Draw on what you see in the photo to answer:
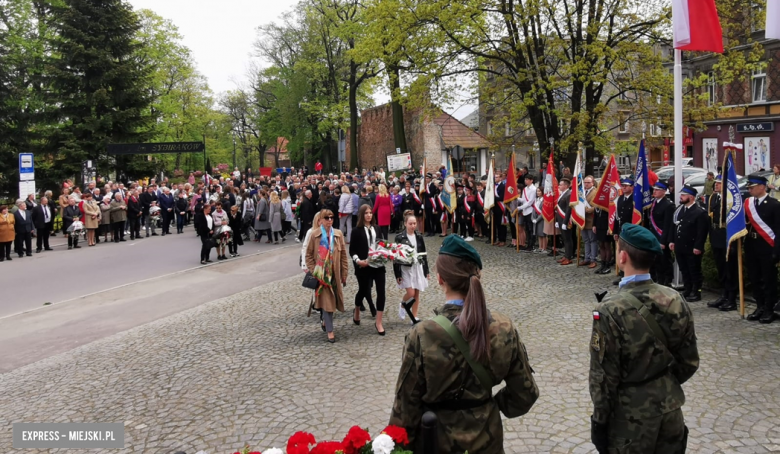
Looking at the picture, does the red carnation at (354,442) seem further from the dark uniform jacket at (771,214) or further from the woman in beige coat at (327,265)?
the dark uniform jacket at (771,214)

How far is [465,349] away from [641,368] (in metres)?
1.27

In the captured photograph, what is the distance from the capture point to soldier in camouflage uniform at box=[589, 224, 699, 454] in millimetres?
3557

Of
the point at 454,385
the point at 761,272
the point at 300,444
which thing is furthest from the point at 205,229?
the point at 454,385

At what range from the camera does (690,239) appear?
420 inches

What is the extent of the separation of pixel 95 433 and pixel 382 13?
1708cm

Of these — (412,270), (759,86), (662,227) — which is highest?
(759,86)

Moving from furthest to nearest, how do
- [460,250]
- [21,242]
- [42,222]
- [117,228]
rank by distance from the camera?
1. [117,228]
2. [42,222]
3. [21,242]
4. [460,250]

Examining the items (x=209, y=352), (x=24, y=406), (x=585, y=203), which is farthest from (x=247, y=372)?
(x=585, y=203)

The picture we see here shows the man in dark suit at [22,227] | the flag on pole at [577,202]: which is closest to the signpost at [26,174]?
the man in dark suit at [22,227]

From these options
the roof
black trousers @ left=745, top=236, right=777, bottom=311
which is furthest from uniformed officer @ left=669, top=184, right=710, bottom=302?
the roof

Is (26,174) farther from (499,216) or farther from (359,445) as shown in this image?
(359,445)

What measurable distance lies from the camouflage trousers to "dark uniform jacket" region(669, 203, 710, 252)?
761 centimetres

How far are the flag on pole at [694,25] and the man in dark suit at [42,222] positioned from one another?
742 inches

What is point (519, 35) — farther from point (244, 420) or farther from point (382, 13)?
point (244, 420)
